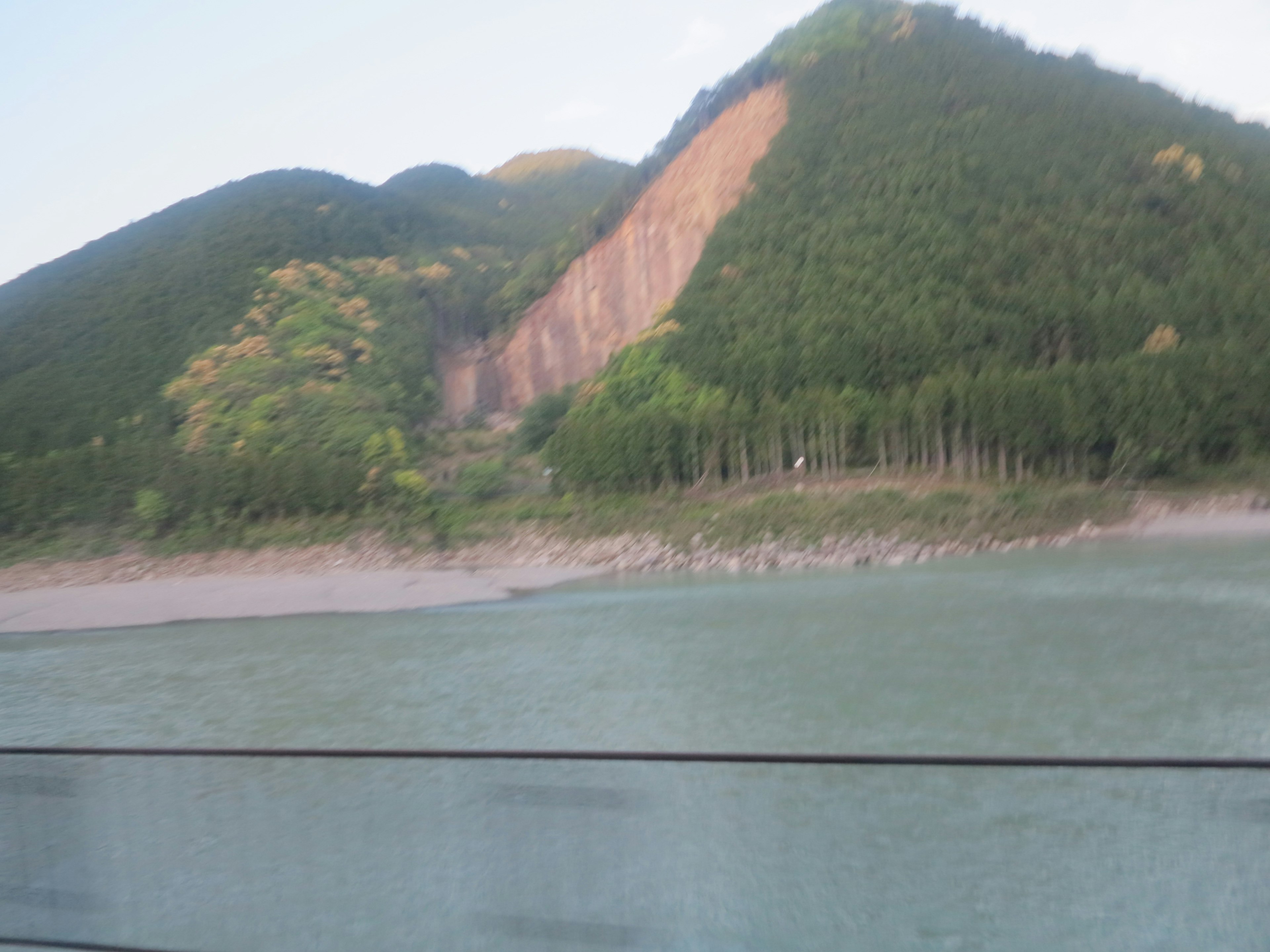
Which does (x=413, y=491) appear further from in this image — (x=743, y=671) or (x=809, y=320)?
(x=743, y=671)

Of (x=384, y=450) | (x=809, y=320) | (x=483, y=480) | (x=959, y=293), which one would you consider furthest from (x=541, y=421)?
Result: (x=959, y=293)

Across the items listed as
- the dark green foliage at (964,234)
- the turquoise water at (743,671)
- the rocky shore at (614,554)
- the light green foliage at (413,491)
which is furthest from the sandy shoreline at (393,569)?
the dark green foliage at (964,234)

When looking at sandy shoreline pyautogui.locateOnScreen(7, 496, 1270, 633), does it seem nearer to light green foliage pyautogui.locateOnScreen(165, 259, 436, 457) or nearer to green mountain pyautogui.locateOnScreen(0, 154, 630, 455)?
light green foliage pyautogui.locateOnScreen(165, 259, 436, 457)

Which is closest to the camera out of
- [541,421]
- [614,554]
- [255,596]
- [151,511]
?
[255,596]

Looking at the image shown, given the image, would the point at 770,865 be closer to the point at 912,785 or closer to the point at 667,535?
the point at 912,785

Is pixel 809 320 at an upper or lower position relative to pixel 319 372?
upper

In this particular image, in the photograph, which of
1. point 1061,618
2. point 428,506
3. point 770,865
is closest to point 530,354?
point 428,506

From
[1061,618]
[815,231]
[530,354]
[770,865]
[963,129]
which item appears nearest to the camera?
[770,865]

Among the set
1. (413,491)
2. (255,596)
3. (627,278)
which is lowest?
(255,596)
